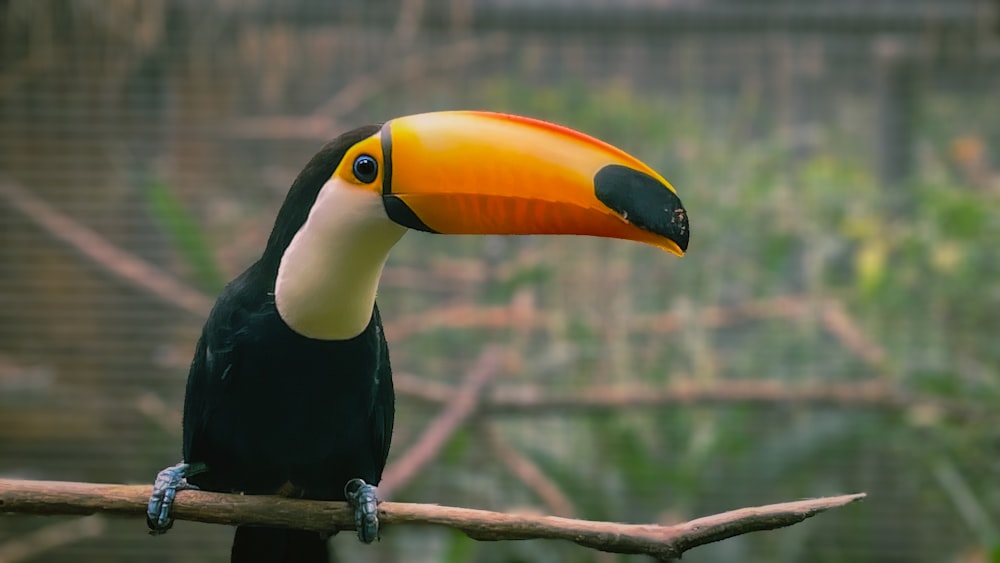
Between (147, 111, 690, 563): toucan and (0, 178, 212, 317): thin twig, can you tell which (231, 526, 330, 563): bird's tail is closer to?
(147, 111, 690, 563): toucan

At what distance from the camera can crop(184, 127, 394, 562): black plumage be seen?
0.91 metres

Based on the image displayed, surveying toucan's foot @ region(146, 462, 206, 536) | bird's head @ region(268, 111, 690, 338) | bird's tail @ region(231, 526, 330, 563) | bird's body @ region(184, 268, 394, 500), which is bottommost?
bird's tail @ region(231, 526, 330, 563)

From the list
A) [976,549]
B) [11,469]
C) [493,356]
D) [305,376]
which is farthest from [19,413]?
[976,549]

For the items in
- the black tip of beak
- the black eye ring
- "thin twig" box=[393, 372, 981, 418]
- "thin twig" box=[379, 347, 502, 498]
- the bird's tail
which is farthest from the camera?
"thin twig" box=[393, 372, 981, 418]

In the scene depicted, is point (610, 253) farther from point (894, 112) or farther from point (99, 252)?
point (99, 252)

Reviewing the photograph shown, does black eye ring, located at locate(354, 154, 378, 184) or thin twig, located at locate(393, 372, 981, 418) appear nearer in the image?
black eye ring, located at locate(354, 154, 378, 184)

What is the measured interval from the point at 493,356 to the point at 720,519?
52.9 inches

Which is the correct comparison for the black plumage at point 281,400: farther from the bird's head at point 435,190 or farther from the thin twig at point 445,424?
the thin twig at point 445,424

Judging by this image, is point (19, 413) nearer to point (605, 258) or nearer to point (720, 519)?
point (605, 258)

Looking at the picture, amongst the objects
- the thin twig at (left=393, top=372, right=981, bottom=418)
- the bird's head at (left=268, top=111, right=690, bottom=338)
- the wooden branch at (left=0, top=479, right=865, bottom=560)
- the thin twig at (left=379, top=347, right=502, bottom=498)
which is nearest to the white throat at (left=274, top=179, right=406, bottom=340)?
the bird's head at (left=268, top=111, right=690, bottom=338)

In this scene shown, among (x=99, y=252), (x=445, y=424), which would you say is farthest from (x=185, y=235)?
(x=445, y=424)

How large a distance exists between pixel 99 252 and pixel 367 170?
1.51 m

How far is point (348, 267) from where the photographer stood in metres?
0.87

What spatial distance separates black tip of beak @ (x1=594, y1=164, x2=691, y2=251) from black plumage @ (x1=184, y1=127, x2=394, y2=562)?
0.71 ft
